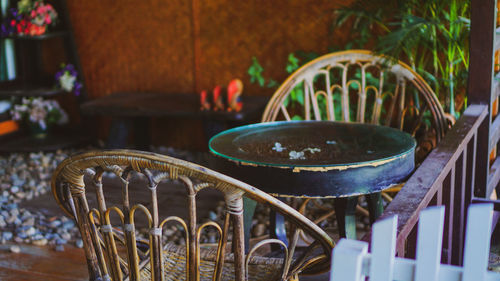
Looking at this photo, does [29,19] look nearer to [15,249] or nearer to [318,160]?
[15,249]

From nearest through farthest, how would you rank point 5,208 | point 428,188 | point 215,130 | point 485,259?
point 485,259 → point 428,188 → point 5,208 → point 215,130

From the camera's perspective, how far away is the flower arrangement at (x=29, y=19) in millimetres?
4551

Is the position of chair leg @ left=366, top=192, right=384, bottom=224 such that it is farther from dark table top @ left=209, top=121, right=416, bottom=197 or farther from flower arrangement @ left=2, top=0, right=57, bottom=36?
flower arrangement @ left=2, top=0, right=57, bottom=36

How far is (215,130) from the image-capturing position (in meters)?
3.97

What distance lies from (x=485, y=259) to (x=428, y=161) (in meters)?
0.87

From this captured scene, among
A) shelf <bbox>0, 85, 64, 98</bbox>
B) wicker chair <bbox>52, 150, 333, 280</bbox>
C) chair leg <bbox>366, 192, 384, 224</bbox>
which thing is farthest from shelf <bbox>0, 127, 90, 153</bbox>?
wicker chair <bbox>52, 150, 333, 280</bbox>

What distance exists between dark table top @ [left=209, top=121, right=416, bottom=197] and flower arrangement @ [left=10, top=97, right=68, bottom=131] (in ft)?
9.69

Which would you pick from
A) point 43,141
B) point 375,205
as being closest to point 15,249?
point 375,205

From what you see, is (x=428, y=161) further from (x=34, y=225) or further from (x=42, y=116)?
(x=42, y=116)

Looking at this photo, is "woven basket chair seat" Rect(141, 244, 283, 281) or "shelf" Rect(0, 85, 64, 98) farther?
"shelf" Rect(0, 85, 64, 98)

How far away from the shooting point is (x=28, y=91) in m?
4.68

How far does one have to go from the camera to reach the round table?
1.82 metres

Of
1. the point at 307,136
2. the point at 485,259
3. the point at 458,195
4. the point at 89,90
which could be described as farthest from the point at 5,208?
the point at 485,259

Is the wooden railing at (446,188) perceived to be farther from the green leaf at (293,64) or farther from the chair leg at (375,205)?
the green leaf at (293,64)
